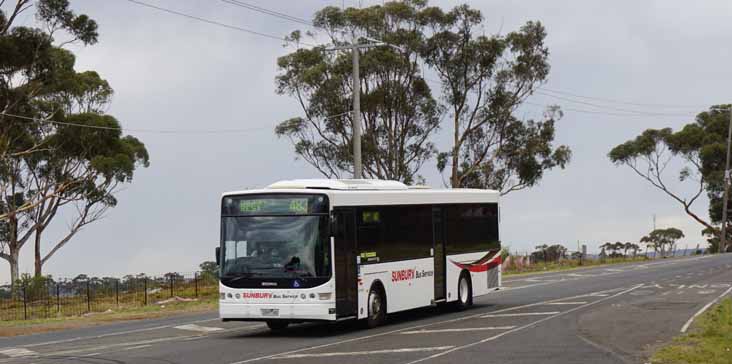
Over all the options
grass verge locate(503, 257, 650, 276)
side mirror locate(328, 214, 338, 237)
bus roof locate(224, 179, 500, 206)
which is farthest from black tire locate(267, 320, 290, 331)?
grass verge locate(503, 257, 650, 276)

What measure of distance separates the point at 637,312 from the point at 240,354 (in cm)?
1090

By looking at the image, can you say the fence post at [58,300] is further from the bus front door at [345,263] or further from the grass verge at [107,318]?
the bus front door at [345,263]

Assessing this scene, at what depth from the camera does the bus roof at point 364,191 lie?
20.9 meters

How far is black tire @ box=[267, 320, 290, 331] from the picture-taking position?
2205 centimetres

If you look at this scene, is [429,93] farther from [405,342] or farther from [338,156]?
[405,342]

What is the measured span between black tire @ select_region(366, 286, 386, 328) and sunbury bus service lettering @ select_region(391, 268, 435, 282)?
0.50 m

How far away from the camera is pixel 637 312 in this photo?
81.1 ft

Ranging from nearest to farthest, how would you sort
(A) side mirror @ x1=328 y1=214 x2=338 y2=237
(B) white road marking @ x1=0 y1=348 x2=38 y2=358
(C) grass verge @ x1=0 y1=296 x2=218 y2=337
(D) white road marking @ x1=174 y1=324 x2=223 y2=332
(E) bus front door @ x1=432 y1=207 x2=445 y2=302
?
1. (B) white road marking @ x1=0 y1=348 x2=38 y2=358
2. (A) side mirror @ x1=328 y1=214 x2=338 y2=237
3. (D) white road marking @ x1=174 y1=324 x2=223 y2=332
4. (E) bus front door @ x1=432 y1=207 x2=445 y2=302
5. (C) grass verge @ x1=0 y1=296 x2=218 y2=337

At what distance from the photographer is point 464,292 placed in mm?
26719

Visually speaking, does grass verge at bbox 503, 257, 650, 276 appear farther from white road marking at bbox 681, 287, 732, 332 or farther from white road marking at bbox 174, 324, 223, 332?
white road marking at bbox 174, 324, 223, 332

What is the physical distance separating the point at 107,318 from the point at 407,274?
1111 centimetres

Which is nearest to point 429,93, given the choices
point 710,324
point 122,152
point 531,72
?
point 531,72

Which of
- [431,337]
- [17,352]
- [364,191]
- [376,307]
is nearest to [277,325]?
[376,307]

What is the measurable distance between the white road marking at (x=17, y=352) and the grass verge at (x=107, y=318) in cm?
604
